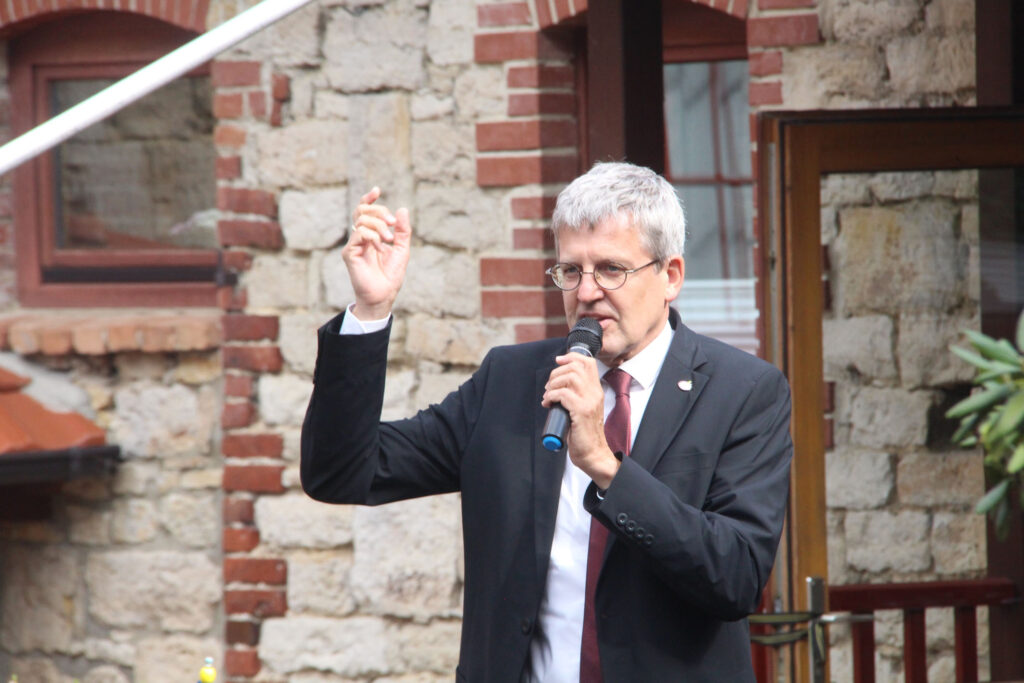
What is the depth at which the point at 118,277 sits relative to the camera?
4.68m

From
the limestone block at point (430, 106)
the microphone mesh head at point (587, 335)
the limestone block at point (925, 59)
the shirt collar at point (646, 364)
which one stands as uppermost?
the limestone block at point (925, 59)

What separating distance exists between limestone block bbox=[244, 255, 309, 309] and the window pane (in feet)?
1.77

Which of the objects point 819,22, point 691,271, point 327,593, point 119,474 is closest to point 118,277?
point 119,474

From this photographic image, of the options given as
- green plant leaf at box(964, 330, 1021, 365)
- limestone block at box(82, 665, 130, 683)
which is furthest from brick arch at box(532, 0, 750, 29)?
limestone block at box(82, 665, 130, 683)

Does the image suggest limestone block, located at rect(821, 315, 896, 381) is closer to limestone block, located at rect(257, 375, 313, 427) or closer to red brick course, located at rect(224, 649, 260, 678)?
limestone block, located at rect(257, 375, 313, 427)

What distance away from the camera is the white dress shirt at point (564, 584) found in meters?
1.90

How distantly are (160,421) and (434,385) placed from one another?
3.37 feet

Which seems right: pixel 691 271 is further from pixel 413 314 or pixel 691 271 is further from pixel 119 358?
pixel 119 358

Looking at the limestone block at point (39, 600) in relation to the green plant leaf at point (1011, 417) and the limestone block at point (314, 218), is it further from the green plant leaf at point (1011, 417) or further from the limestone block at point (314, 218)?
the green plant leaf at point (1011, 417)

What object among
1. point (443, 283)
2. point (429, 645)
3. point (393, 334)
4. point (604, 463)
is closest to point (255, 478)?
point (393, 334)

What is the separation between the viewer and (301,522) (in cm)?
413

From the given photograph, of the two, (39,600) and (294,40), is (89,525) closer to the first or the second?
(39,600)

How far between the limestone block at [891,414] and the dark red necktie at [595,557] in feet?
6.47

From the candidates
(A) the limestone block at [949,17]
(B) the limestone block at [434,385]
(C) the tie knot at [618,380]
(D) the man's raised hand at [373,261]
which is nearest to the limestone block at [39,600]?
(B) the limestone block at [434,385]
